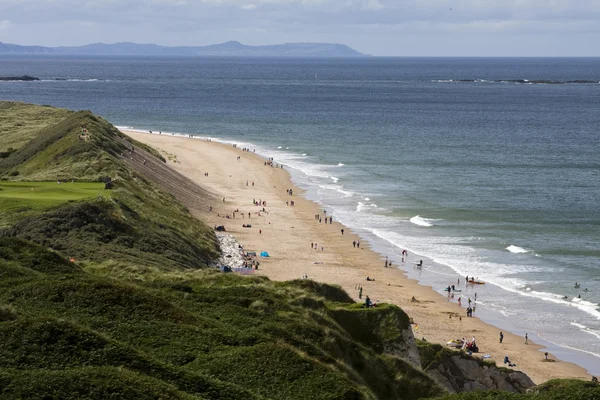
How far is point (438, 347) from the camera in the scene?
23938 mm

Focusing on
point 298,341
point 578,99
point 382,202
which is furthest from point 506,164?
point 578,99

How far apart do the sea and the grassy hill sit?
14682 millimetres

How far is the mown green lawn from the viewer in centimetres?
3684

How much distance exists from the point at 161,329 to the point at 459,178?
5896 cm

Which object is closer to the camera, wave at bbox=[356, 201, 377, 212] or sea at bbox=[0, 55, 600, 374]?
sea at bbox=[0, 55, 600, 374]

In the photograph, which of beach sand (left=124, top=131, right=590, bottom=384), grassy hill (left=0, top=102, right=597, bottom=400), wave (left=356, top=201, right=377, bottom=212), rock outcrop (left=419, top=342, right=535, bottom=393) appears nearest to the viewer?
grassy hill (left=0, top=102, right=597, bottom=400)

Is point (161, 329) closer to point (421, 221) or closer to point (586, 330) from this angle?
point (586, 330)

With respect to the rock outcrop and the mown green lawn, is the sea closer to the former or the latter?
the rock outcrop

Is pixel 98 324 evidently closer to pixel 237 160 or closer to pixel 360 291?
pixel 360 291

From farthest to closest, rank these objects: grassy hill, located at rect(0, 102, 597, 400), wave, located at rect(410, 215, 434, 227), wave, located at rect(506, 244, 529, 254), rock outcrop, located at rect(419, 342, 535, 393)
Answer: wave, located at rect(410, 215, 434, 227)
wave, located at rect(506, 244, 529, 254)
rock outcrop, located at rect(419, 342, 535, 393)
grassy hill, located at rect(0, 102, 597, 400)

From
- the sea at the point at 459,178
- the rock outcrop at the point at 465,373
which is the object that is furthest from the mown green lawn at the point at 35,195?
the rock outcrop at the point at 465,373

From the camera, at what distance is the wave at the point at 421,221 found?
57312mm

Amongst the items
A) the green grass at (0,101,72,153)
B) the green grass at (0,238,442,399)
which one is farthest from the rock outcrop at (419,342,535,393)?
the green grass at (0,101,72,153)

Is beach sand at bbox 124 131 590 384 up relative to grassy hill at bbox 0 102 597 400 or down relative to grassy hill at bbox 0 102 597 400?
A: down
